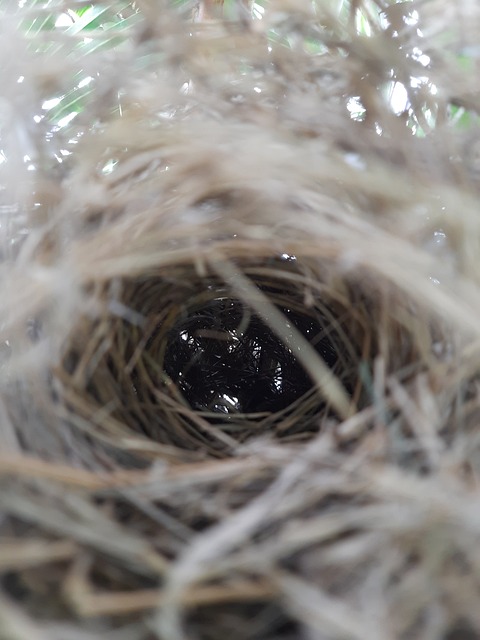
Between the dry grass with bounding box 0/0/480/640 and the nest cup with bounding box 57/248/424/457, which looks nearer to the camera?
the dry grass with bounding box 0/0/480/640

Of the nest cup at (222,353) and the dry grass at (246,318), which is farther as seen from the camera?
the nest cup at (222,353)

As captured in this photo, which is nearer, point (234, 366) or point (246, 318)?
point (246, 318)

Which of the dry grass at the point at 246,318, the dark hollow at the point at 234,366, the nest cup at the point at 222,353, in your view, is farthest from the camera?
the dark hollow at the point at 234,366

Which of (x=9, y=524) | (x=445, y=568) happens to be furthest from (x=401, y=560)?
(x=9, y=524)

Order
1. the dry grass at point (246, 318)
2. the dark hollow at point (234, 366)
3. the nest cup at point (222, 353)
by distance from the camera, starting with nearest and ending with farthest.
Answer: the dry grass at point (246, 318) < the nest cup at point (222, 353) < the dark hollow at point (234, 366)

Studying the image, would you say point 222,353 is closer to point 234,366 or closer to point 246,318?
point 234,366

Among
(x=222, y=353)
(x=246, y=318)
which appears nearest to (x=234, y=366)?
(x=222, y=353)

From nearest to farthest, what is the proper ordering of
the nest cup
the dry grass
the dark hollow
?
the dry grass < the nest cup < the dark hollow
